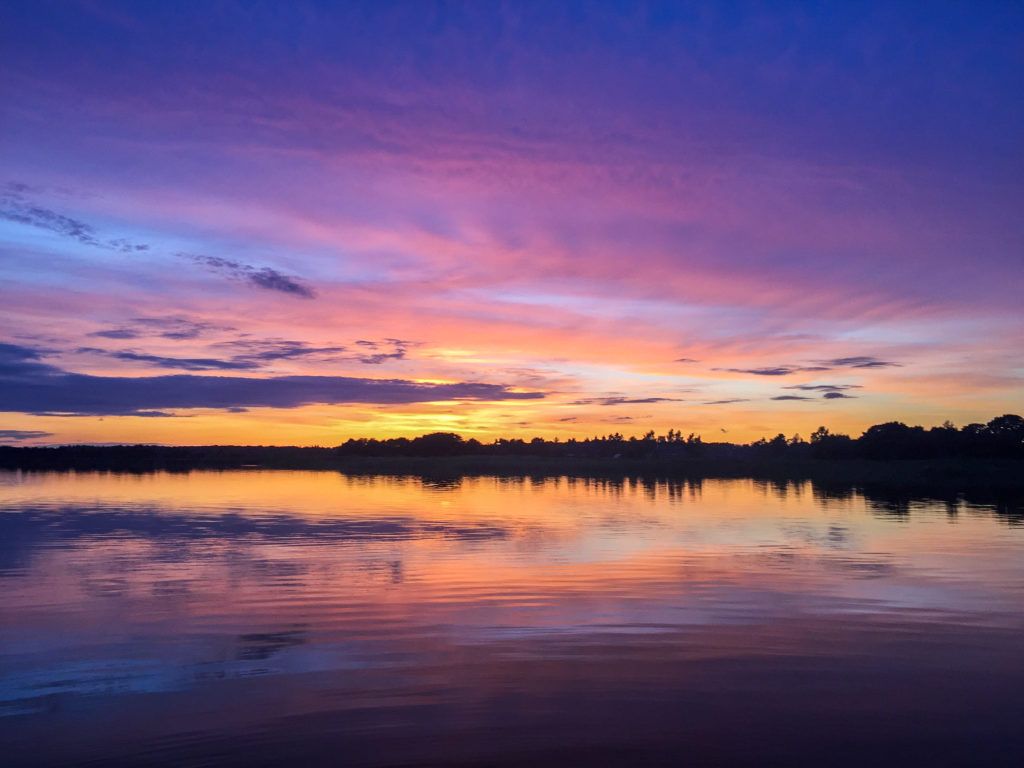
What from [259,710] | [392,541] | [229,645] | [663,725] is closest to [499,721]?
[663,725]

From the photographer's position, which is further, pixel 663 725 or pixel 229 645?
pixel 229 645

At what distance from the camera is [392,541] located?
92.4 ft

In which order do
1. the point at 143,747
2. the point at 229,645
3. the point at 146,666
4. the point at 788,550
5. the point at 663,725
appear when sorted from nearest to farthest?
1. the point at 143,747
2. the point at 663,725
3. the point at 146,666
4. the point at 229,645
5. the point at 788,550

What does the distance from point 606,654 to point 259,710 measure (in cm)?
546

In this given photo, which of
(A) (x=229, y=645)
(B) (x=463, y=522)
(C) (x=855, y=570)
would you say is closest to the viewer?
(A) (x=229, y=645)

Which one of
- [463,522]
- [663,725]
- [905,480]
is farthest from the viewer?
[905,480]

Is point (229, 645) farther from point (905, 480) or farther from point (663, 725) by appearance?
point (905, 480)

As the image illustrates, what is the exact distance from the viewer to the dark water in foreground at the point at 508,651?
942cm

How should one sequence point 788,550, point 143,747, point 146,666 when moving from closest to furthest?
point 143,747
point 146,666
point 788,550

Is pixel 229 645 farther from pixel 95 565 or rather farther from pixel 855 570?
pixel 855 570

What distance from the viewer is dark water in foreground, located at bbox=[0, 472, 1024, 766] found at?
30.9ft

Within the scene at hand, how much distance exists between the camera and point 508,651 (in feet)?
43.5

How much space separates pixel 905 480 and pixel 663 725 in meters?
71.1

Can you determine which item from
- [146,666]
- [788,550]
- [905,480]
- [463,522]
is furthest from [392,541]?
[905,480]
